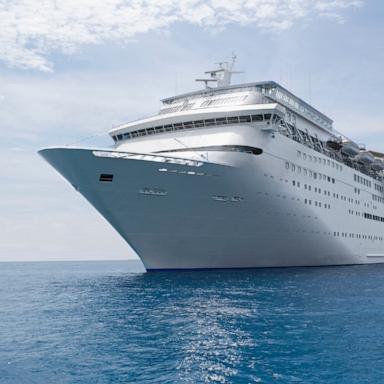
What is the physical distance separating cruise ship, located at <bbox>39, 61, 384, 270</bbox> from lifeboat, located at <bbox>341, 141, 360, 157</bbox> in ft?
12.7

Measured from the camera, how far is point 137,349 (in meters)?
12.9

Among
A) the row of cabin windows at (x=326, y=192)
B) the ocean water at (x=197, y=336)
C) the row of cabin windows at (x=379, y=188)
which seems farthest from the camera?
the row of cabin windows at (x=379, y=188)

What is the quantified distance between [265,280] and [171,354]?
1669cm

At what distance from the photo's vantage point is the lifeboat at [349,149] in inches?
1660

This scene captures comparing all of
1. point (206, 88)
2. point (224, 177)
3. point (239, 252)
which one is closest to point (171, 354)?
point (224, 177)

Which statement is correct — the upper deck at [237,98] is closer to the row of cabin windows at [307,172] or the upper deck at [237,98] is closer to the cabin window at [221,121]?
the cabin window at [221,121]

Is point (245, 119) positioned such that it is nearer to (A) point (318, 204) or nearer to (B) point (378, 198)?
(A) point (318, 204)

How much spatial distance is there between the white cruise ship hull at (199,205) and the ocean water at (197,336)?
4.33 meters

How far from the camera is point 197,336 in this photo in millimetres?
14336

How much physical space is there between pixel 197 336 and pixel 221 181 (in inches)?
540

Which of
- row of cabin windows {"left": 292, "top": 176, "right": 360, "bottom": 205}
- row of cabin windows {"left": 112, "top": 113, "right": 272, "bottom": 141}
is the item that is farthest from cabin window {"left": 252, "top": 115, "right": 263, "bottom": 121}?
row of cabin windows {"left": 292, "top": 176, "right": 360, "bottom": 205}

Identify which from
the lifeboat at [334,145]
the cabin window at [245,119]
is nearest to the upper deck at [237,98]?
the lifeboat at [334,145]

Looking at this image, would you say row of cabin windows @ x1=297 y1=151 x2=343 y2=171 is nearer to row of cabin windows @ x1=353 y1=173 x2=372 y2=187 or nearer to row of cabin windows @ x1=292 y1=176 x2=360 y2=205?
row of cabin windows @ x1=292 y1=176 x2=360 y2=205

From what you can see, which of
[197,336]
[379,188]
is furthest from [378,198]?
[197,336]
